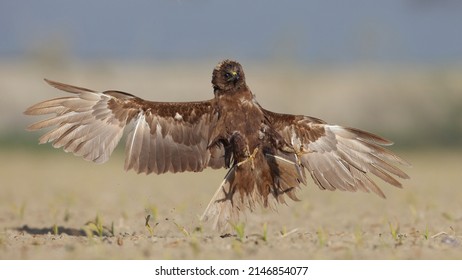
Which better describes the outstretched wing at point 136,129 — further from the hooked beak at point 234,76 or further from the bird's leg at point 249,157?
the bird's leg at point 249,157

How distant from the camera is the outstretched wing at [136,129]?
317 inches

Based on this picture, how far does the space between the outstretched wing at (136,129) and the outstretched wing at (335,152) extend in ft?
2.31

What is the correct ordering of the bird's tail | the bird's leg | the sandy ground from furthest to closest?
the bird's tail → the bird's leg → the sandy ground

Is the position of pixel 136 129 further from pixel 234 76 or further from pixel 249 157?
pixel 249 157

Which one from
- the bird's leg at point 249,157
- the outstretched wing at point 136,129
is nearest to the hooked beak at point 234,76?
the outstretched wing at point 136,129

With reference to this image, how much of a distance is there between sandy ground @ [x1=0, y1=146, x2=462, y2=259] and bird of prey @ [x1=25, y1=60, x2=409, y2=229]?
0.47 metres

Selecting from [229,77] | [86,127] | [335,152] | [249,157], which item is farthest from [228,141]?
[86,127]

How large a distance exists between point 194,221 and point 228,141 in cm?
184

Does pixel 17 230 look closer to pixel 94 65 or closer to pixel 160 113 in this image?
pixel 160 113

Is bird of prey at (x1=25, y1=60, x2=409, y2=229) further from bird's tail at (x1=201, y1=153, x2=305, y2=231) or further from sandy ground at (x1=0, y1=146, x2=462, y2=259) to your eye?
sandy ground at (x1=0, y1=146, x2=462, y2=259)

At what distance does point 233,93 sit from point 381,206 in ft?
15.2

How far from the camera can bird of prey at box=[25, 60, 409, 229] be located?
26.0ft

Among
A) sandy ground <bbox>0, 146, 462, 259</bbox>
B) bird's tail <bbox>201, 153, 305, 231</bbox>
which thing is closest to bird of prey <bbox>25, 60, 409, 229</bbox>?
bird's tail <bbox>201, 153, 305, 231</bbox>
